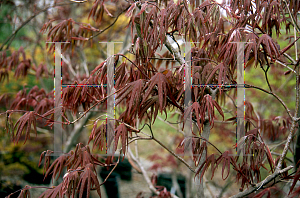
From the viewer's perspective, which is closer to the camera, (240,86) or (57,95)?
(240,86)

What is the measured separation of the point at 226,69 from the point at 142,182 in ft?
11.1

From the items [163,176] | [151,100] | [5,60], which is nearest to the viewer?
[151,100]

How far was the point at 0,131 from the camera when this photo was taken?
3.00m

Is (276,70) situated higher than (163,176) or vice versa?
(276,70)

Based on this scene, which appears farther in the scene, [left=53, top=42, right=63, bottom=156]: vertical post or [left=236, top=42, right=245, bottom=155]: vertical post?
[left=53, top=42, right=63, bottom=156]: vertical post

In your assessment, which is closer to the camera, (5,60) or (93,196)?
(5,60)

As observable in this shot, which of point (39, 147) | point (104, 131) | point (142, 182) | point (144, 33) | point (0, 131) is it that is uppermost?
point (144, 33)

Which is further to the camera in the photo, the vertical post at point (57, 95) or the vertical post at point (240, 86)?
the vertical post at point (57, 95)

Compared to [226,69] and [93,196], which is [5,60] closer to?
[226,69]

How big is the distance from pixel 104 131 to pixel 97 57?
8.49 feet

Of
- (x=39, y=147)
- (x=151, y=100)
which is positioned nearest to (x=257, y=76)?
(x=151, y=100)

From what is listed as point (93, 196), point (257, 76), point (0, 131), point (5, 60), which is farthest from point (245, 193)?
point (0, 131)

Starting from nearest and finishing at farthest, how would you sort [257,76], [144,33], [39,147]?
[144,33]
[257,76]
[39,147]

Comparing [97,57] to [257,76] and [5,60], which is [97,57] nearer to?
[5,60]
